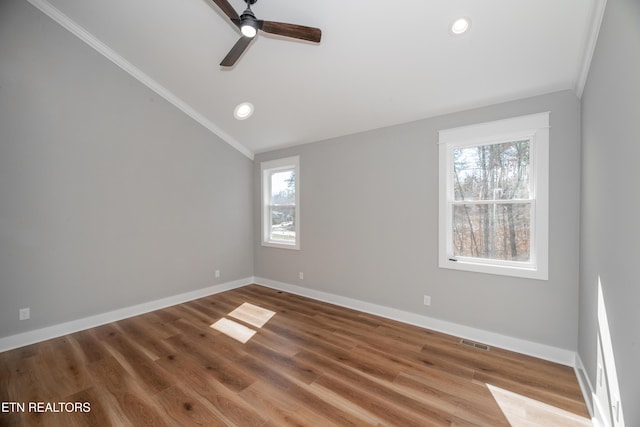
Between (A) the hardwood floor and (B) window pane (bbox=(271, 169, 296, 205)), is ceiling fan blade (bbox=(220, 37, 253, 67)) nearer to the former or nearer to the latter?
(B) window pane (bbox=(271, 169, 296, 205))

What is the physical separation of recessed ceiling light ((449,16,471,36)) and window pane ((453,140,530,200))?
1165 mm

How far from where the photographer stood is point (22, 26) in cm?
267

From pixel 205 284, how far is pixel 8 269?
212 cm

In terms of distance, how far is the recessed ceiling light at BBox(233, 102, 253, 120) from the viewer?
3.67 metres

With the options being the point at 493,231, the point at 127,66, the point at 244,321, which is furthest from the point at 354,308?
the point at 127,66

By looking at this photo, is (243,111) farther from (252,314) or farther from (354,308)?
(354,308)

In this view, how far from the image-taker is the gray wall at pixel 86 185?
8.67 feet

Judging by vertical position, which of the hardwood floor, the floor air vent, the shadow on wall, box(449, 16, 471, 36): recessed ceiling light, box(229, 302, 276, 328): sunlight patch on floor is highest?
box(449, 16, 471, 36): recessed ceiling light

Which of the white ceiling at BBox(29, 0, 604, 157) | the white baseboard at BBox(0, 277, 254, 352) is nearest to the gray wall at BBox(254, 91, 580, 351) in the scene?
the white ceiling at BBox(29, 0, 604, 157)

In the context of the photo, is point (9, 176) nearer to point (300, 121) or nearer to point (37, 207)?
point (37, 207)

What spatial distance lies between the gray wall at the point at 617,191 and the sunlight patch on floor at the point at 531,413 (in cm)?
34

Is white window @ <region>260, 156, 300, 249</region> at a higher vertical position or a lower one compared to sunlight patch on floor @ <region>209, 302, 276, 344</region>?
higher

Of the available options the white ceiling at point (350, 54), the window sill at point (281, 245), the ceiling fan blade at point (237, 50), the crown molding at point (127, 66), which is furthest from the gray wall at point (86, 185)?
the ceiling fan blade at point (237, 50)

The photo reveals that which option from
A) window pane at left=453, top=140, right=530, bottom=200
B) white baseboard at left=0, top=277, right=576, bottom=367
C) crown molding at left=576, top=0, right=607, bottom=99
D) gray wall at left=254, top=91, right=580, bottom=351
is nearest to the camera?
crown molding at left=576, top=0, right=607, bottom=99
